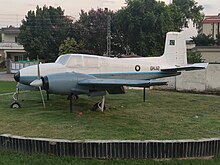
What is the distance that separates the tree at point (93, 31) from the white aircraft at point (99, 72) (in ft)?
100

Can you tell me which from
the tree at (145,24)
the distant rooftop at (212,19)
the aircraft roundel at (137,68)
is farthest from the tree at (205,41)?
the aircraft roundel at (137,68)

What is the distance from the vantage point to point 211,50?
4516 cm

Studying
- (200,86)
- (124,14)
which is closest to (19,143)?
(200,86)

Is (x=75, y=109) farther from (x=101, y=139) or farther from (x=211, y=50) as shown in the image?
(x=211, y=50)

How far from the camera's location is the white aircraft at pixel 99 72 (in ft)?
28.3

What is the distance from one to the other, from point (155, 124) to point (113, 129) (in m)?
1.23

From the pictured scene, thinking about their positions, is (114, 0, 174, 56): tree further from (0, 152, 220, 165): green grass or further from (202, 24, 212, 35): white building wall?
(202, 24, 212, 35): white building wall

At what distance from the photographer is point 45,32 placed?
4884cm

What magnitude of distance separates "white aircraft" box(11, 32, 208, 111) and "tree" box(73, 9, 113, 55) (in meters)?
30.6

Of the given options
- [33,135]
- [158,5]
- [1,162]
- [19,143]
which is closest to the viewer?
[1,162]

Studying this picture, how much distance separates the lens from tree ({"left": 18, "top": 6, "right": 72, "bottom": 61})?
47562 millimetres

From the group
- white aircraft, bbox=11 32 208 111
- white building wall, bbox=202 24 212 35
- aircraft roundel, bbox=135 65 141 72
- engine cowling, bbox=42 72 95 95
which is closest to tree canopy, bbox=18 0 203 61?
white building wall, bbox=202 24 212 35

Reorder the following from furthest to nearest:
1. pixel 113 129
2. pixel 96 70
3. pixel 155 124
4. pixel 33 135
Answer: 1. pixel 96 70
2. pixel 155 124
3. pixel 113 129
4. pixel 33 135

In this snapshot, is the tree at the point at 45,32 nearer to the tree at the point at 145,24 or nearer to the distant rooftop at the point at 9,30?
the tree at the point at 145,24
